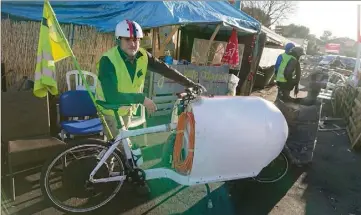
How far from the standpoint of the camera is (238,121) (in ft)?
10.5

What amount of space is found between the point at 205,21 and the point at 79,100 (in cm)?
393

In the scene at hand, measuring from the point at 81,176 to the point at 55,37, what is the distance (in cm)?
170

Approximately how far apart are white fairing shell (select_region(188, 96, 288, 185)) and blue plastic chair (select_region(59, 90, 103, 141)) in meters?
1.95

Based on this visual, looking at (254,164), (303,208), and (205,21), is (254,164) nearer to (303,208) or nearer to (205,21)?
(303,208)

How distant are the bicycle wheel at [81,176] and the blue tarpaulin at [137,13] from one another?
4.14 m

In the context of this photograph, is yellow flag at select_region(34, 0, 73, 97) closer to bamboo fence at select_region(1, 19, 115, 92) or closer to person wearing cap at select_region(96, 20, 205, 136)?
person wearing cap at select_region(96, 20, 205, 136)

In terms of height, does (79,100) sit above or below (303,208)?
above

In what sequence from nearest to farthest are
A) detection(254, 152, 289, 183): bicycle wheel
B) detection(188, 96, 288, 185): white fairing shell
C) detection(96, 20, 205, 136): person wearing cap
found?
detection(188, 96, 288, 185): white fairing shell → detection(96, 20, 205, 136): person wearing cap → detection(254, 152, 289, 183): bicycle wheel

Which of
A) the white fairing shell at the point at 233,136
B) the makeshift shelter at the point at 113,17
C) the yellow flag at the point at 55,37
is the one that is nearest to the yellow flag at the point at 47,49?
the yellow flag at the point at 55,37

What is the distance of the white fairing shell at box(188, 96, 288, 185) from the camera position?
124 inches

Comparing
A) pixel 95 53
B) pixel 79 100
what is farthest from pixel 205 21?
pixel 79 100

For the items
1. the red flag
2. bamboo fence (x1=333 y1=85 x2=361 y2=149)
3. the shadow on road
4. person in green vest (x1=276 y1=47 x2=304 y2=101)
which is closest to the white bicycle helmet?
the shadow on road

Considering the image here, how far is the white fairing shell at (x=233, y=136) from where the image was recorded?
124 inches

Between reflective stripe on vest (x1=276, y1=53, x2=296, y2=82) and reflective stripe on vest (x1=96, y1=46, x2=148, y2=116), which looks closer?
reflective stripe on vest (x1=96, y1=46, x2=148, y2=116)
